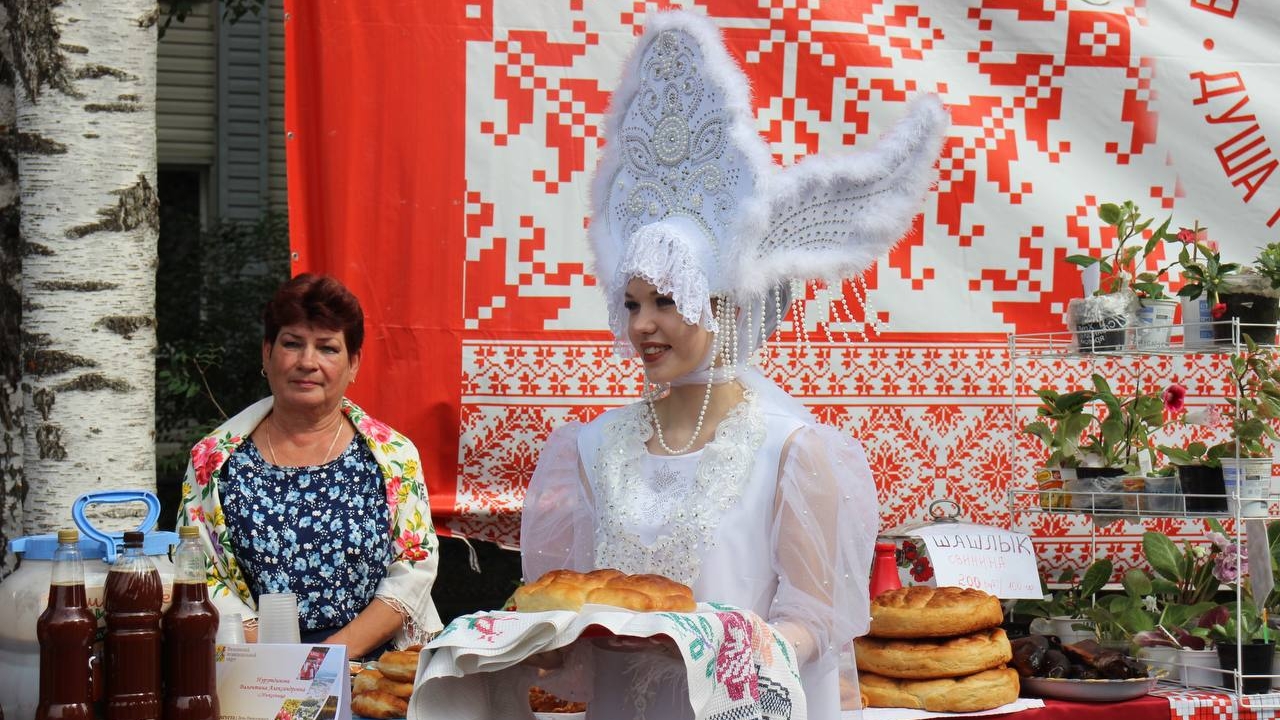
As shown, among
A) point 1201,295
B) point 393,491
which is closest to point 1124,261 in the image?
point 1201,295

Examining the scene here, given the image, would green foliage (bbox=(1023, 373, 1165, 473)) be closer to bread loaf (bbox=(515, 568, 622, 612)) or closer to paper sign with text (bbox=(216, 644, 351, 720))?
bread loaf (bbox=(515, 568, 622, 612))

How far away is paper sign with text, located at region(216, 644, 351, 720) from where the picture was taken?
2387 millimetres

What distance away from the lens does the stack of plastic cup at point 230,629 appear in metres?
2.59

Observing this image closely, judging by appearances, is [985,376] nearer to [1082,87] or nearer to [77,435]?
[1082,87]

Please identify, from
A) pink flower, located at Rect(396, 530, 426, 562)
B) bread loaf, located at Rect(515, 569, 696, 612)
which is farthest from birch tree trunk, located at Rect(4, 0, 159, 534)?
bread loaf, located at Rect(515, 569, 696, 612)

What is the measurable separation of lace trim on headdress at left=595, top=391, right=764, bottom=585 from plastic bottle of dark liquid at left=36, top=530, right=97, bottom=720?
102 centimetres

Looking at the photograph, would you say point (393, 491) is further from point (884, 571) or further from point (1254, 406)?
point (1254, 406)

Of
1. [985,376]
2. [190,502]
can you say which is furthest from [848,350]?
[190,502]

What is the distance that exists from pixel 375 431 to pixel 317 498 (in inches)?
10.1

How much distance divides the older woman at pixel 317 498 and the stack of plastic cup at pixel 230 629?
859 mm

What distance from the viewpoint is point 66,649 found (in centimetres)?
216

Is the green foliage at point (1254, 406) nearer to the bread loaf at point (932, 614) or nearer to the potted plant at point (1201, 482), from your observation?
the potted plant at point (1201, 482)

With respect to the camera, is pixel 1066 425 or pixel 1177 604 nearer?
pixel 1177 604

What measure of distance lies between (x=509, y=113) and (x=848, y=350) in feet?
4.35
